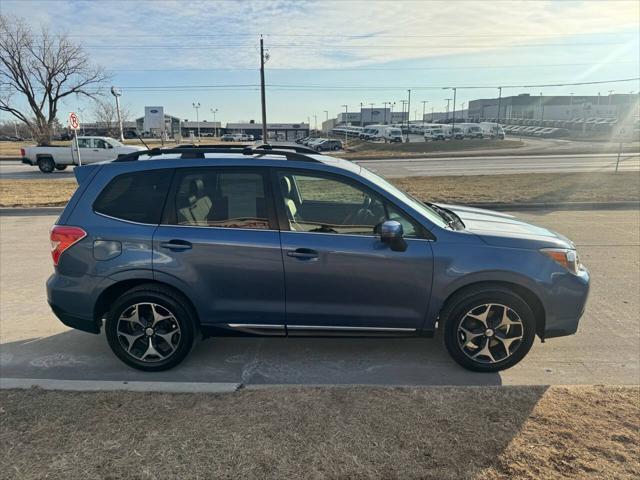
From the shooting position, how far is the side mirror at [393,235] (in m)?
3.34

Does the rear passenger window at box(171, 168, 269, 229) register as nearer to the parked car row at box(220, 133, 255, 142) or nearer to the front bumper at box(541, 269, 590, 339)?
the front bumper at box(541, 269, 590, 339)

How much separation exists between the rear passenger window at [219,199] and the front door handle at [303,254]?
39 centimetres

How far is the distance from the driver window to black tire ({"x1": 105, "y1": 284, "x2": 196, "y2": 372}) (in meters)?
1.10

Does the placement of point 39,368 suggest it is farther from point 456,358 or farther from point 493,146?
point 493,146

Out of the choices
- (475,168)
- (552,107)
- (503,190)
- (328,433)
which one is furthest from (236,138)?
(552,107)

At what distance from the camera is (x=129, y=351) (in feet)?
12.2

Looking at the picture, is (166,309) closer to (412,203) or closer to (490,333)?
(412,203)

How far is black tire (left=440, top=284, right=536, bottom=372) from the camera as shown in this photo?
3.51 meters

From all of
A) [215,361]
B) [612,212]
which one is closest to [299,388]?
[215,361]

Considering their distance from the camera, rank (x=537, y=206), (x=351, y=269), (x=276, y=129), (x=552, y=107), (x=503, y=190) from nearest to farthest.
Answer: (x=351, y=269)
(x=537, y=206)
(x=503, y=190)
(x=276, y=129)
(x=552, y=107)

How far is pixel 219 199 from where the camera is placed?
12.1 ft

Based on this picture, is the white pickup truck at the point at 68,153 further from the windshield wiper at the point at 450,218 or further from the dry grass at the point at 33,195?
the windshield wiper at the point at 450,218

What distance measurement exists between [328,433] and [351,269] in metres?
1.21

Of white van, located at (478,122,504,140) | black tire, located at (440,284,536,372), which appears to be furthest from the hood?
white van, located at (478,122,504,140)
